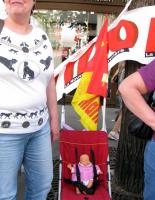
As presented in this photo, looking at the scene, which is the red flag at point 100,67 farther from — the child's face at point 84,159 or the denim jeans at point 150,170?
the denim jeans at point 150,170

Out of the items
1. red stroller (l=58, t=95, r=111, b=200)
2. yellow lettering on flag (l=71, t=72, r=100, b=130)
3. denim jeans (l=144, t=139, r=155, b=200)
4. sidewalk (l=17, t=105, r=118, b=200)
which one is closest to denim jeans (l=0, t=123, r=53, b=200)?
red stroller (l=58, t=95, r=111, b=200)

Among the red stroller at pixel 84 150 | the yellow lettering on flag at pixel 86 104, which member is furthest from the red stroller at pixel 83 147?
the yellow lettering on flag at pixel 86 104

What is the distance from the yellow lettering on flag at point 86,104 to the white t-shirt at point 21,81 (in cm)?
108

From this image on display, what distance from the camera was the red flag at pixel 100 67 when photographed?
3.70 m

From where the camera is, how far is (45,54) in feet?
8.93

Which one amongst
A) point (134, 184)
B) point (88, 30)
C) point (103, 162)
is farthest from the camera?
point (88, 30)

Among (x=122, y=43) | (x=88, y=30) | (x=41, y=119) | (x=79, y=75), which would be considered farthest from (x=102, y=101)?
(x=88, y=30)

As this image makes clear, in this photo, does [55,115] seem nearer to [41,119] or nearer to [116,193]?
[41,119]

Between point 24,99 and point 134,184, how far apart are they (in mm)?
2087

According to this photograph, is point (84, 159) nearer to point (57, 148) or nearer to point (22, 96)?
point (22, 96)

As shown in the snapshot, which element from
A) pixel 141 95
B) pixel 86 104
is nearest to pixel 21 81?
pixel 141 95

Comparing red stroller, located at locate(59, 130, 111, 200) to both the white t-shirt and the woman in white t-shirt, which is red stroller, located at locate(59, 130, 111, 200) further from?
the white t-shirt

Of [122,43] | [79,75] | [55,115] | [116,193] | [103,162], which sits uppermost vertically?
[122,43]

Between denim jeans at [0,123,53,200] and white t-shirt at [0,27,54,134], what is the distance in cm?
9
